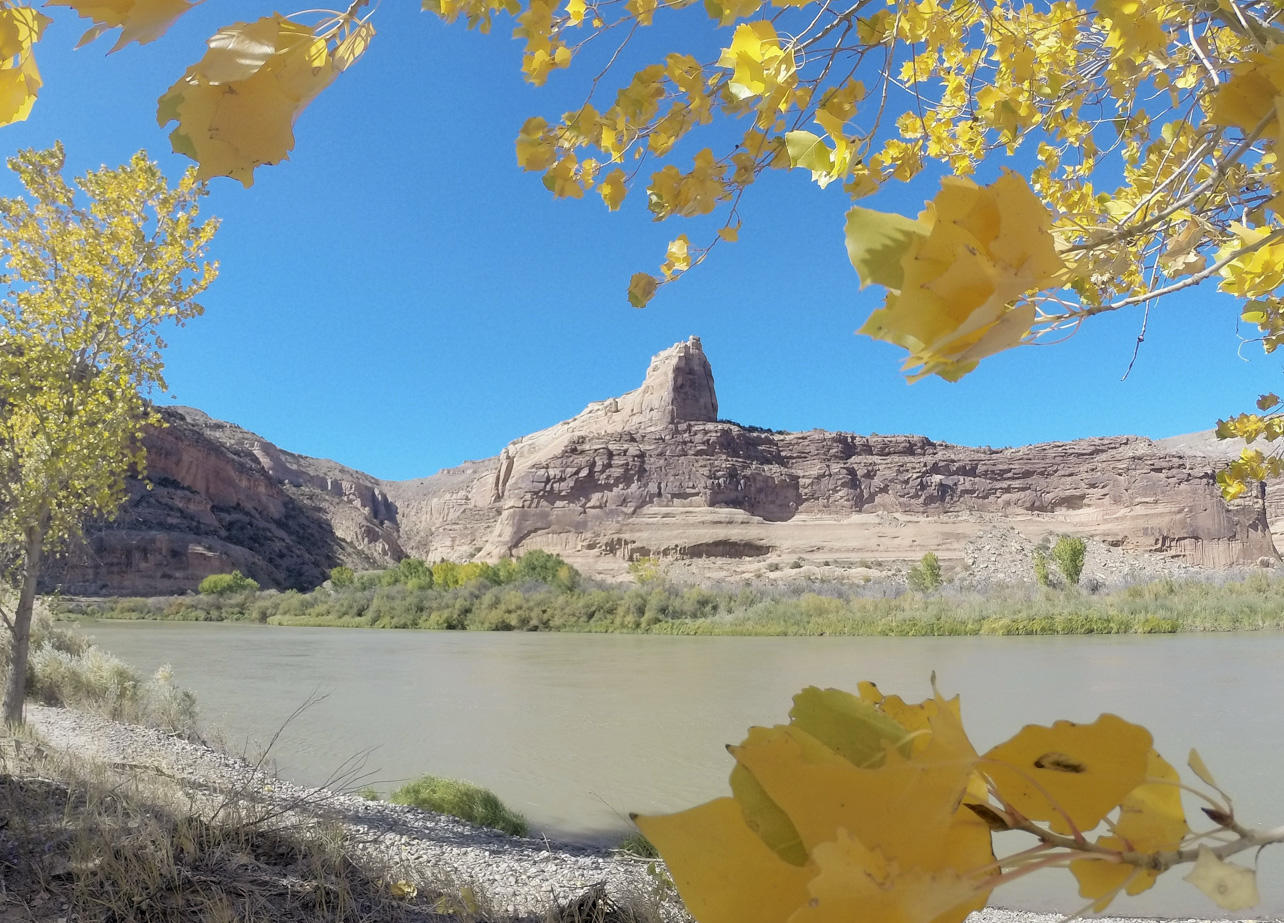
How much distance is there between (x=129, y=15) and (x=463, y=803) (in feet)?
14.8

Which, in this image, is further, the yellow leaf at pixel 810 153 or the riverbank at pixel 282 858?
the riverbank at pixel 282 858

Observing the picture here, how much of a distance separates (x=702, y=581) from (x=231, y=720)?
2989 centimetres

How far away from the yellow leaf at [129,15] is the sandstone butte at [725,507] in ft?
123

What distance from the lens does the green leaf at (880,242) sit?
0.95ft

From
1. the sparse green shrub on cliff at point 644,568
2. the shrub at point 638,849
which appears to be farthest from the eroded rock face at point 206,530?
the shrub at point 638,849

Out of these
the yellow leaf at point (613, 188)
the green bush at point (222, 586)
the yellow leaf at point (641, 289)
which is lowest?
the green bush at point (222, 586)

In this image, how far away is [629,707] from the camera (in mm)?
8664

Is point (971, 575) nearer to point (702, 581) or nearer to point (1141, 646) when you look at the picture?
point (702, 581)

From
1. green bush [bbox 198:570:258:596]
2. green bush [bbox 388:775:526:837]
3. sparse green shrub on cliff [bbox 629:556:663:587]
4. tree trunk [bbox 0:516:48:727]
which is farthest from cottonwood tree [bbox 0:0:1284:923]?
green bush [bbox 198:570:258:596]

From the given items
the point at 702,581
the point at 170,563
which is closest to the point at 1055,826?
the point at 702,581

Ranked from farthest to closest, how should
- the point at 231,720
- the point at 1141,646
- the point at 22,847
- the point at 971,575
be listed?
the point at 971,575 → the point at 1141,646 → the point at 231,720 → the point at 22,847

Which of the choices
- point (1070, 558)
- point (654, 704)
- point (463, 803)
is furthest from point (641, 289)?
point (1070, 558)

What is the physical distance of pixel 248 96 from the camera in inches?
15.7

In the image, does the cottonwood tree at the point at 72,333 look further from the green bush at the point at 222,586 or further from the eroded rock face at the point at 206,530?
the green bush at the point at 222,586
